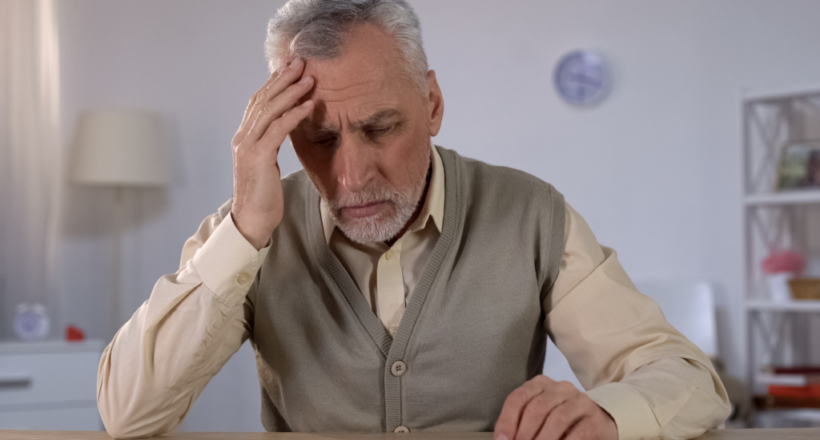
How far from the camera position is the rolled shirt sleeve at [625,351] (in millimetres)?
903

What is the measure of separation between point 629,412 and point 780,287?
2532mm

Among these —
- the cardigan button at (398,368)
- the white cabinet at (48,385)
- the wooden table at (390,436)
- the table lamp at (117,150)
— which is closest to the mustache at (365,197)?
the cardigan button at (398,368)

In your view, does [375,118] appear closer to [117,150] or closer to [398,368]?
[398,368]

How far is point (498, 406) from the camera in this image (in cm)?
120

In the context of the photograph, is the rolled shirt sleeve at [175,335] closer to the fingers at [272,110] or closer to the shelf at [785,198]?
the fingers at [272,110]

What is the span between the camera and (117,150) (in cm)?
335

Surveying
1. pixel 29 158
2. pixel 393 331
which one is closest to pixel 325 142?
pixel 393 331

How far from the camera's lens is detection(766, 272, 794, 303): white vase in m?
3.03

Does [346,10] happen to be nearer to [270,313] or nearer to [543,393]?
[270,313]

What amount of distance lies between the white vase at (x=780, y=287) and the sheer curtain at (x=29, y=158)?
330cm

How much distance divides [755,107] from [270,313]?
2831 mm

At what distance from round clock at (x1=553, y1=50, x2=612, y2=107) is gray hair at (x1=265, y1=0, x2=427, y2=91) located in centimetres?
264

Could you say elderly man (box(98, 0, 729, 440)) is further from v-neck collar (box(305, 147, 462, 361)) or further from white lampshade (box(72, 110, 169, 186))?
white lampshade (box(72, 110, 169, 186))

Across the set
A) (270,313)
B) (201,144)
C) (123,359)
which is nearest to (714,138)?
(201,144)
